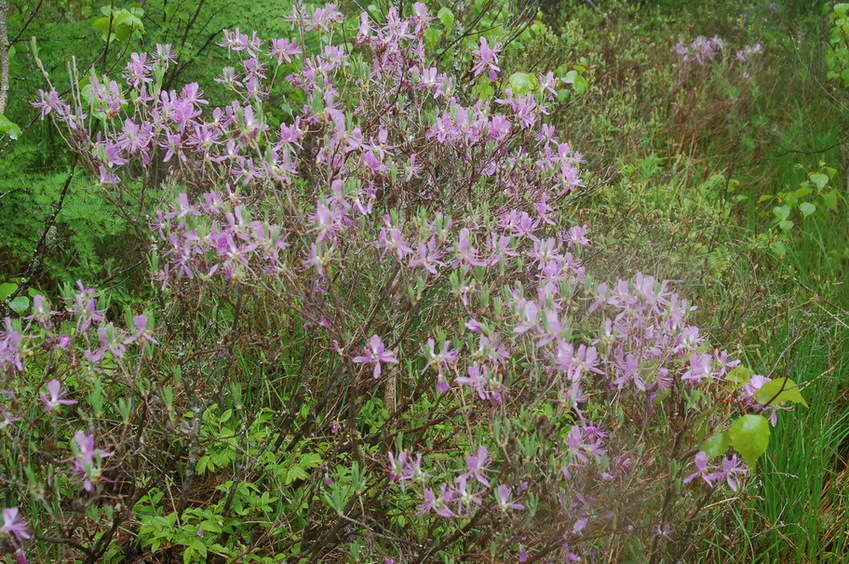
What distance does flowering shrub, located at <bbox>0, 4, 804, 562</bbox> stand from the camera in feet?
5.94

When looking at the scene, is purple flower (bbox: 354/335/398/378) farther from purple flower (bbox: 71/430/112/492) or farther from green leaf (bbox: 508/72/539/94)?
green leaf (bbox: 508/72/539/94)

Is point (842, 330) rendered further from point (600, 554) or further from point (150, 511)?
point (150, 511)

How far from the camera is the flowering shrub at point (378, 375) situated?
5.94 feet

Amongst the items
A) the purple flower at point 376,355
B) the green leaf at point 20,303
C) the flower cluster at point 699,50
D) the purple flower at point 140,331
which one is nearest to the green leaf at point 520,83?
the purple flower at point 376,355

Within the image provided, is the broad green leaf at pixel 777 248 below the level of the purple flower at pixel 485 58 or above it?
below

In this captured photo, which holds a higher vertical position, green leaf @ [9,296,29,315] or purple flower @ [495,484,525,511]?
purple flower @ [495,484,525,511]

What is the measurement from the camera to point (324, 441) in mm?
2654

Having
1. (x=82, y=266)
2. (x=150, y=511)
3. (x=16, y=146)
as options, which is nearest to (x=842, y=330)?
(x=150, y=511)

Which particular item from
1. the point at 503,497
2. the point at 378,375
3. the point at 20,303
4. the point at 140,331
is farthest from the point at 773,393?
the point at 20,303

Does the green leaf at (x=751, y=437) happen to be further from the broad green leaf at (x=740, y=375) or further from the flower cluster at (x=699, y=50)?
the flower cluster at (x=699, y=50)

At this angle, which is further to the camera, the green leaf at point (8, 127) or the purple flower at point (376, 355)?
the green leaf at point (8, 127)

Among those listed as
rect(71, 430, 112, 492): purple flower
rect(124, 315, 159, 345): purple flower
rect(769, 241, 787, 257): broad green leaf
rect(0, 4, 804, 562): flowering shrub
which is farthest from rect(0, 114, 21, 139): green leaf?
rect(769, 241, 787, 257): broad green leaf

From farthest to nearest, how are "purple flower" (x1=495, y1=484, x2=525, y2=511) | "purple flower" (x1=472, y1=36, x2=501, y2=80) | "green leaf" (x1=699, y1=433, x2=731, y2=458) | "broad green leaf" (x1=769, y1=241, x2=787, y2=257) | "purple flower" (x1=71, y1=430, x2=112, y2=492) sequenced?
"broad green leaf" (x1=769, y1=241, x2=787, y2=257) → "purple flower" (x1=472, y1=36, x2=501, y2=80) → "green leaf" (x1=699, y1=433, x2=731, y2=458) → "purple flower" (x1=495, y1=484, x2=525, y2=511) → "purple flower" (x1=71, y1=430, x2=112, y2=492)

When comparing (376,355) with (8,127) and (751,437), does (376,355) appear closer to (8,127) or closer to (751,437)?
(751,437)
